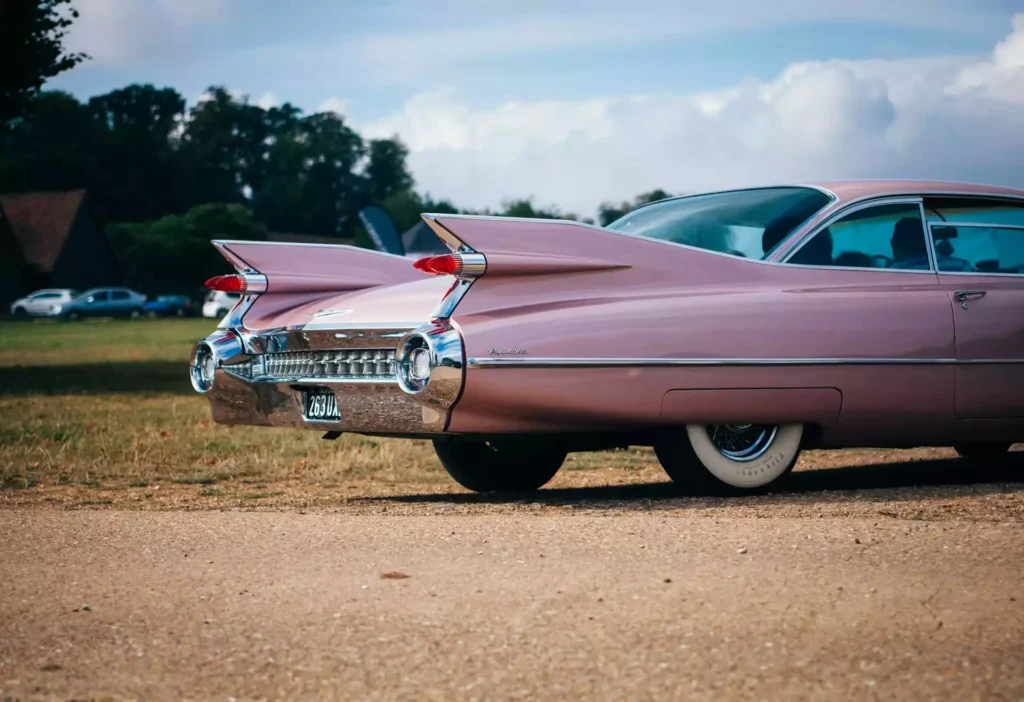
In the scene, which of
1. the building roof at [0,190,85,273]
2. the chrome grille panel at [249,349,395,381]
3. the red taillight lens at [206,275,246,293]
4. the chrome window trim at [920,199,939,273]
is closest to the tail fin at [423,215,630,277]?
the chrome grille panel at [249,349,395,381]

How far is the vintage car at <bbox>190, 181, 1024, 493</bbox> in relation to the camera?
5.59m

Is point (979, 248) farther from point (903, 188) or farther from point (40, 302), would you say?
point (40, 302)

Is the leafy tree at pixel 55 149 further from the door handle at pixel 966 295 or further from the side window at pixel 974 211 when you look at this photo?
the door handle at pixel 966 295

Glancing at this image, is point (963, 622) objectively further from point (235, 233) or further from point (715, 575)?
point (235, 233)

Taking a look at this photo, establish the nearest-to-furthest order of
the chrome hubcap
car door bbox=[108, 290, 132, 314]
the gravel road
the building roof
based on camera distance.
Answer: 1. the gravel road
2. the chrome hubcap
3. car door bbox=[108, 290, 132, 314]
4. the building roof

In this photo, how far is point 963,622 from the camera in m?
3.65

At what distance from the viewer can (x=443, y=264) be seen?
559 centimetres

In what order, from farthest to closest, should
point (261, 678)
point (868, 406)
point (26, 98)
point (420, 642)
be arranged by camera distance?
1. point (26, 98)
2. point (868, 406)
3. point (420, 642)
4. point (261, 678)

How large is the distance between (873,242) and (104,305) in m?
52.6

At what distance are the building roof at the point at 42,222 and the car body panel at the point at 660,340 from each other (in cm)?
5844

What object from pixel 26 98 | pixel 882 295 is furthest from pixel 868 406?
pixel 26 98

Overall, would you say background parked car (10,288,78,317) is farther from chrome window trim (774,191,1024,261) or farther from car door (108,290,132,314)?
chrome window trim (774,191,1024,261)

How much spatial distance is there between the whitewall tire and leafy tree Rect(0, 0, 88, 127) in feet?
54.4

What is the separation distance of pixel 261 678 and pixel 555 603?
96 cm
